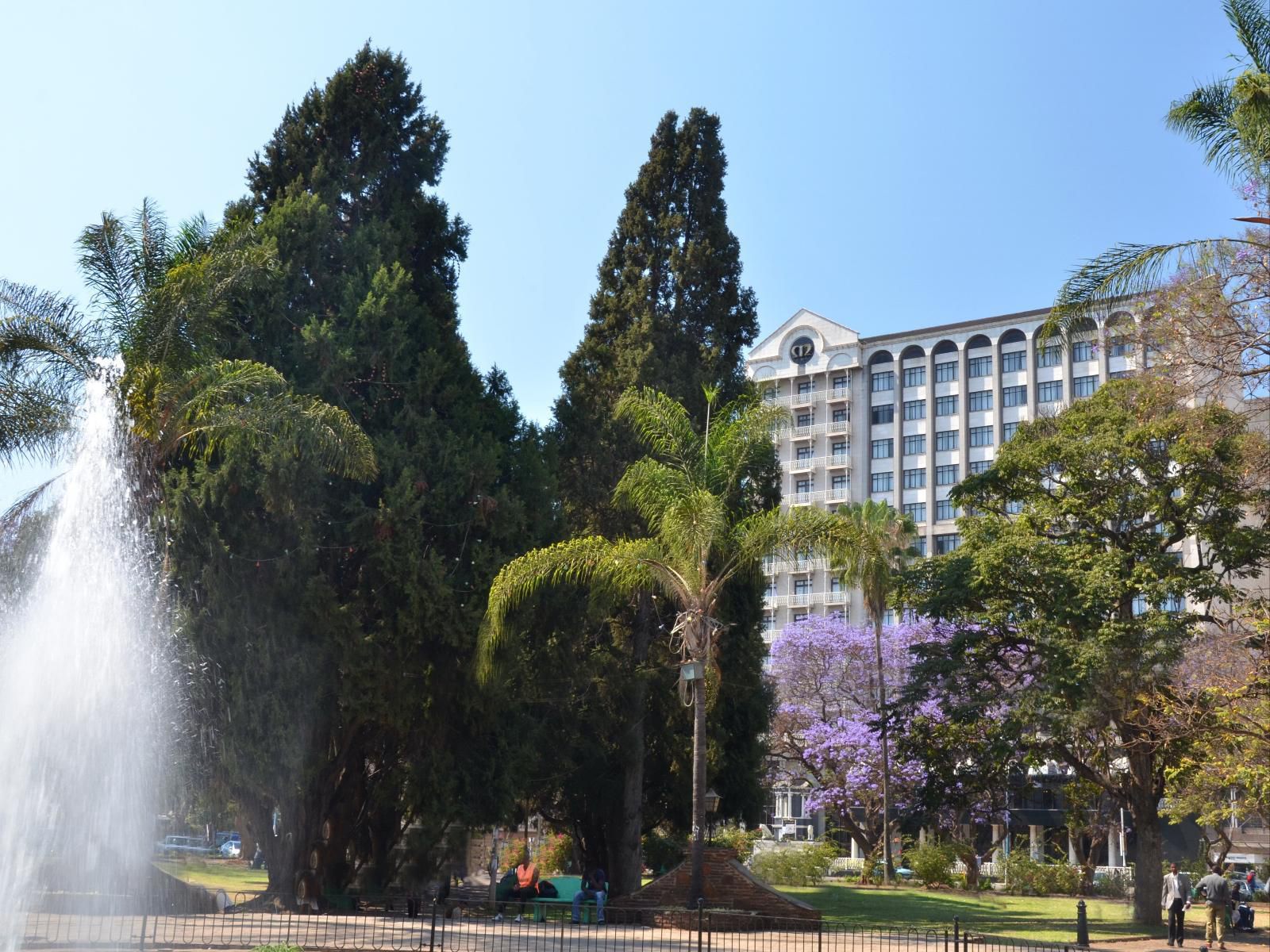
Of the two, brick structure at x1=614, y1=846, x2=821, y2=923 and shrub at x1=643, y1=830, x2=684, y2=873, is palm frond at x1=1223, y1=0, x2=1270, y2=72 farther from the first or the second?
shrub at x1=643, y1=830, x2=684, y2=873

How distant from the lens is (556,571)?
885 inches

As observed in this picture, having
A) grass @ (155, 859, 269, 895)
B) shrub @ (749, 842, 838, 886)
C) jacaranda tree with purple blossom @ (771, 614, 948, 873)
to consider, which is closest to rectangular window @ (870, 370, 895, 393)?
jacaranda tree with purple blossom @ (771, 614, 948, 873)

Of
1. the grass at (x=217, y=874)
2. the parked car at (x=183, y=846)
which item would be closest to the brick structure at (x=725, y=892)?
the grass at (x=217, y=874)

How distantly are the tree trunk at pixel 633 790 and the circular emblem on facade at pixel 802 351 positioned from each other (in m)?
64.1

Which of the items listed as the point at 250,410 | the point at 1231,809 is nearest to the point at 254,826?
the point at 250,410

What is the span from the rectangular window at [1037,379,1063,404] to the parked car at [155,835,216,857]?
59475 millimetres

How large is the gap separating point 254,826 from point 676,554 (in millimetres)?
9342

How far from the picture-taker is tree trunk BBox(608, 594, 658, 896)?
29.1 meters

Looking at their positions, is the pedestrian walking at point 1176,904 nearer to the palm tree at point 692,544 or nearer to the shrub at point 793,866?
the palm tree at point 692,544

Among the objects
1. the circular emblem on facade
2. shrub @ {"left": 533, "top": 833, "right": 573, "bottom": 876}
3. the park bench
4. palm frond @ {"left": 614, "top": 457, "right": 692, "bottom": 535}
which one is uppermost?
the circular emblem on facade

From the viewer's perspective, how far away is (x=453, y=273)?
29234mm

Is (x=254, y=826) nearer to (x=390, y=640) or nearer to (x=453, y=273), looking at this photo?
(x=390, y=640)

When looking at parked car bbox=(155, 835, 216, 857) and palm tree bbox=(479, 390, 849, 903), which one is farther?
parked car bbox=(155, 835, 216, 857)

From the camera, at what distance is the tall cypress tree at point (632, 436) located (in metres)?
29.3
